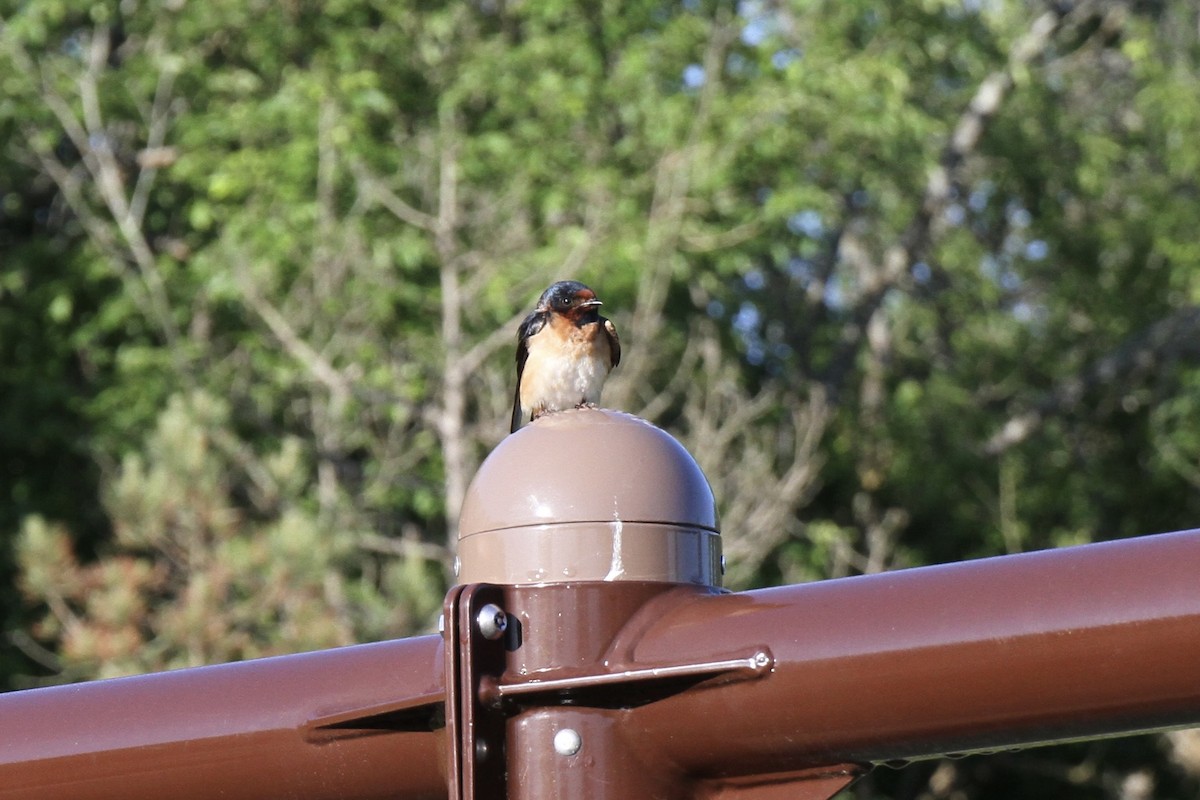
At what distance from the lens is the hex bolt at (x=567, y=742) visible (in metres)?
1.45

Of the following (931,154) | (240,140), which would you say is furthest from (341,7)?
(931,154)

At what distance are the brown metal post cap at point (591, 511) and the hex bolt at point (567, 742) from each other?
127 millimetres

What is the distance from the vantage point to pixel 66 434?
12578mm

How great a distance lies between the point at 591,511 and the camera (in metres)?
1.52

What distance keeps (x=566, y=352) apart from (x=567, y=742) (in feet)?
11.6

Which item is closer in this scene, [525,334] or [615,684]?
[615,684]

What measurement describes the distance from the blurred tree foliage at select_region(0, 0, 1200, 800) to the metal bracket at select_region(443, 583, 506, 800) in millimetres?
7275

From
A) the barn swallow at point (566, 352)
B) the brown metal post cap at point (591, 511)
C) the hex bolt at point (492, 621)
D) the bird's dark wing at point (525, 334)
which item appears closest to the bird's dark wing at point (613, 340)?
the barn swallow at point (566, 352)

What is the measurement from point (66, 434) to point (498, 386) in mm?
4074

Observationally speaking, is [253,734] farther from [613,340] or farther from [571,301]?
[613,340]

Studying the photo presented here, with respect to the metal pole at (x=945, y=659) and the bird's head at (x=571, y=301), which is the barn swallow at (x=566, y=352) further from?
the metal pole at (x=945, y=659)

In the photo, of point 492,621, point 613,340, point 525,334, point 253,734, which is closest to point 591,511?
point 492,621

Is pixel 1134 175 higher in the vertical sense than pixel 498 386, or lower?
higher

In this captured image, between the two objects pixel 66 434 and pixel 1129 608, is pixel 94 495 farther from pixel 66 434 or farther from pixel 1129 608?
pixel 1129 608
